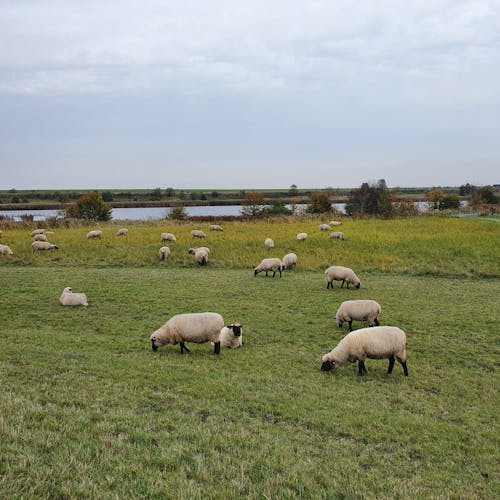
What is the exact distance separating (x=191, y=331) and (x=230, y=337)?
1.13 m

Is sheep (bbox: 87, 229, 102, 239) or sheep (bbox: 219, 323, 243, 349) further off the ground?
sheep (bbox: 87, 229, 102, 239)

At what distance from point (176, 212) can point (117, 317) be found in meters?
46.7

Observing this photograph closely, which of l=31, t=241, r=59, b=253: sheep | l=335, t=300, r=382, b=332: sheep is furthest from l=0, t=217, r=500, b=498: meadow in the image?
l=31, t=241, r=59, b=253: sheep

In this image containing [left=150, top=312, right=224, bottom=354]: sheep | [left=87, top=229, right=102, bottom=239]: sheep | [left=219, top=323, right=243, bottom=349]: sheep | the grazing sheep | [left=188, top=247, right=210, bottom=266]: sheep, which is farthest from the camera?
[left=87, top=229, right=102, bottom=239]: sheep

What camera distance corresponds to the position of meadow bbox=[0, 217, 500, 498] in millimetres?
4297

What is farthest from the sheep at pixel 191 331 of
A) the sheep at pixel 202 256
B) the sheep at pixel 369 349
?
the sheep at pixel 202 256

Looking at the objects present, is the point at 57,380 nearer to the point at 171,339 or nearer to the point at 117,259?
the point at 171,339

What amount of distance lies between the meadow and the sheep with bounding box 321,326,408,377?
0.25 metres

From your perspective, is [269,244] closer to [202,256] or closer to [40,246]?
[202,256]

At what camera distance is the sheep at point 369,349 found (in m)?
8.73

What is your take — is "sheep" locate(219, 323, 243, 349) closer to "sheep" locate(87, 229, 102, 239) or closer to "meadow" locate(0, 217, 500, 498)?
"meadow" locate(0, 217, 500, 498)

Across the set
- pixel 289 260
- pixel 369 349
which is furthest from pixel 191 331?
pixel 289 260

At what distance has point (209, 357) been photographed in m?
9.76

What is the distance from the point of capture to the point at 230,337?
34.8ft
